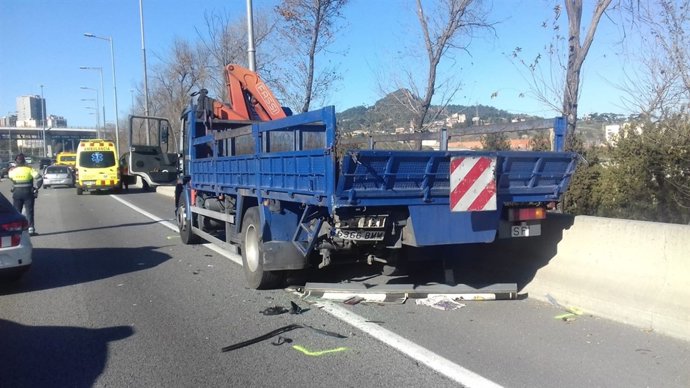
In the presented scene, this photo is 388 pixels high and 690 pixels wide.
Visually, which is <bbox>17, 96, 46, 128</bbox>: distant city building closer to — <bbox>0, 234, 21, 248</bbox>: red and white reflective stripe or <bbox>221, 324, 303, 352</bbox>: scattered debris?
<bbox>0, 234, 21, 248</bbox>: red and white reflective stripe

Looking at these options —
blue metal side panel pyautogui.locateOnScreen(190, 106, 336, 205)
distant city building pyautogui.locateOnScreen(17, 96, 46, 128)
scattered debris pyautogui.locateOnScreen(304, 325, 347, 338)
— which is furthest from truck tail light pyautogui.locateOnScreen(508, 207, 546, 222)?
distant city building pyautogui.locateOnScreen(17, 96, 46, 128)

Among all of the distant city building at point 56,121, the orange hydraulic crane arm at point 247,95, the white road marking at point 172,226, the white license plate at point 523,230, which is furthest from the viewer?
the distant city building at point 56,121

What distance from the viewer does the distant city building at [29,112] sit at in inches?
5541

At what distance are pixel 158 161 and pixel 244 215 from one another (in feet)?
28.5

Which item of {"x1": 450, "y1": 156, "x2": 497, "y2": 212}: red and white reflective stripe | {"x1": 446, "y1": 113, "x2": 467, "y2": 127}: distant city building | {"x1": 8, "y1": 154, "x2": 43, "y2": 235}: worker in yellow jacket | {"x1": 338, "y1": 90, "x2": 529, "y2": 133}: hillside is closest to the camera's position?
{"x1": 450, "y1": 156, "x2": 497, "y2": 212}: red and white reflective stripe

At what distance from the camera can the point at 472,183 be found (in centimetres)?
592

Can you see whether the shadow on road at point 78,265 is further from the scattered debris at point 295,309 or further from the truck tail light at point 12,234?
the scattered debris at point 295,309

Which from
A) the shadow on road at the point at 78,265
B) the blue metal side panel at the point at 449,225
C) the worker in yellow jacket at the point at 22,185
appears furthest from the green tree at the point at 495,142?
the worker in yellow jacket at the point at 22,185

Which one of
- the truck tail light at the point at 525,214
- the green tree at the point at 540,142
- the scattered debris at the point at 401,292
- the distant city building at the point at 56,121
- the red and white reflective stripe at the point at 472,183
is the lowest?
the scattered debris at the point at 401,292

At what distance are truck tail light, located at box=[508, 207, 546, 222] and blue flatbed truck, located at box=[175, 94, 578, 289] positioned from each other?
0.01 meters

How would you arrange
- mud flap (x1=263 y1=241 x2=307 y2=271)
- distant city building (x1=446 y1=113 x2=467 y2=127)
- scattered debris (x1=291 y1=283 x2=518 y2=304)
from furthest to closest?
distant city building (x1=446 y1=113 x2=467 y2=127)
mud flap (x1=263 y1=241 x2=307 y2=271)
scattered debris (x1=291 y1=283 x2=518 y2=304)

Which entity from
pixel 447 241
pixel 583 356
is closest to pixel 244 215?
pixel 447 241

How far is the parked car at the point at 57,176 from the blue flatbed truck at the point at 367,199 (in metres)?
33.3

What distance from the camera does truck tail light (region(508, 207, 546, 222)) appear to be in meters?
6.49
